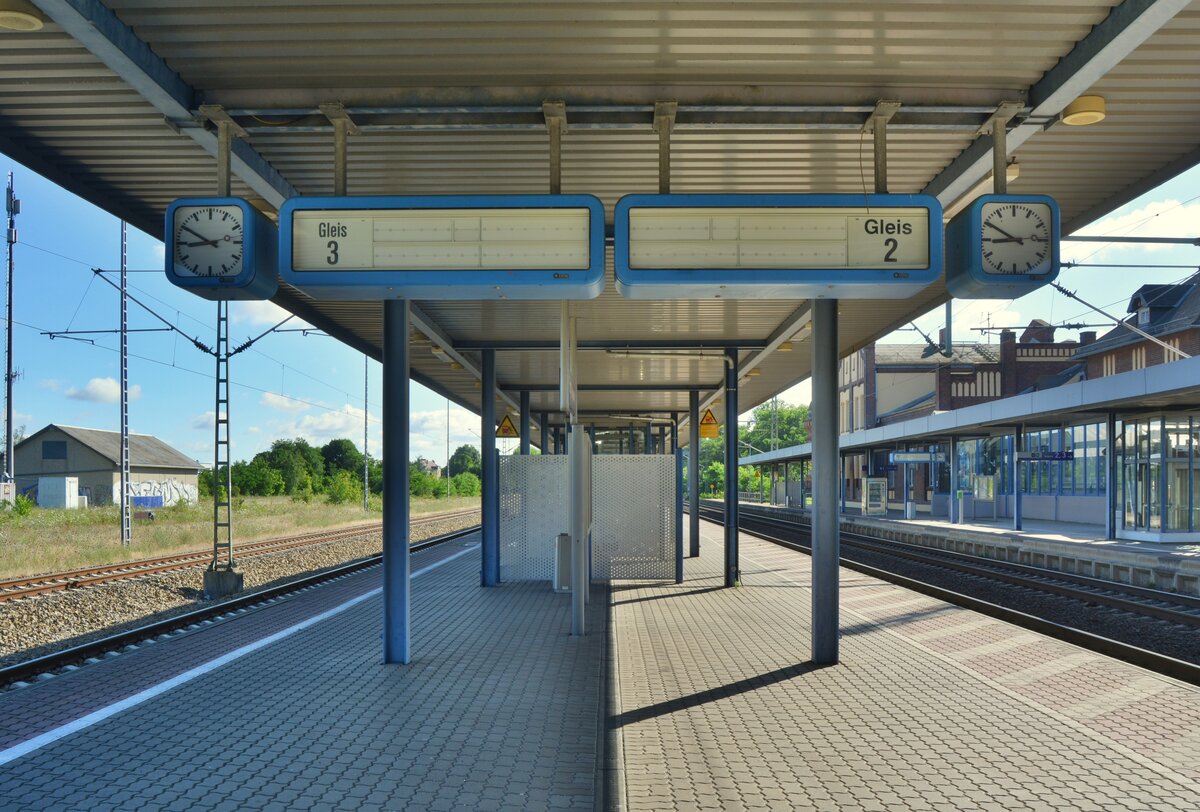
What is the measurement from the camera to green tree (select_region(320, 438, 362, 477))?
95.4m

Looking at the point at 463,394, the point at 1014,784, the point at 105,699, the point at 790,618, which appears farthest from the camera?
the point at 463,394

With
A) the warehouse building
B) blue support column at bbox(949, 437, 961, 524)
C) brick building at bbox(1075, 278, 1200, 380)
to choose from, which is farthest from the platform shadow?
the warehouse building

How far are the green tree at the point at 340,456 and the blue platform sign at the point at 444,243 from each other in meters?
91.0

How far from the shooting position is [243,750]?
5.71 metres

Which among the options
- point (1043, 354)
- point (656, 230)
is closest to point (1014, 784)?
point (656, 230)

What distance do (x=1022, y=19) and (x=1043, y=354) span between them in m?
59.4

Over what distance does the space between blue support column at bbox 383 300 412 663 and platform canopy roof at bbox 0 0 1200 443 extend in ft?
4.61

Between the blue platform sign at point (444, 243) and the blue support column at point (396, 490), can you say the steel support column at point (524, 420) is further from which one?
the blue platform sign at point (444, 243)

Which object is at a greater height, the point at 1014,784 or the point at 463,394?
the point at 463,394

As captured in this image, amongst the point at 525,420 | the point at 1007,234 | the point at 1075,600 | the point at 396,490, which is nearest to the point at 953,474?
the point at 525,420

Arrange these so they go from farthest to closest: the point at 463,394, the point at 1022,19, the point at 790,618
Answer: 1. the point at 463,394
2. the point at 790,618
3. the point at 1022,19

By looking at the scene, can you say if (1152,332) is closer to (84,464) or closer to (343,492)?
(343,492)

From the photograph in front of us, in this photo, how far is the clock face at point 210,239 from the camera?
20.8 feet

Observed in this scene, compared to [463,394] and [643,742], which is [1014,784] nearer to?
[643,742]
